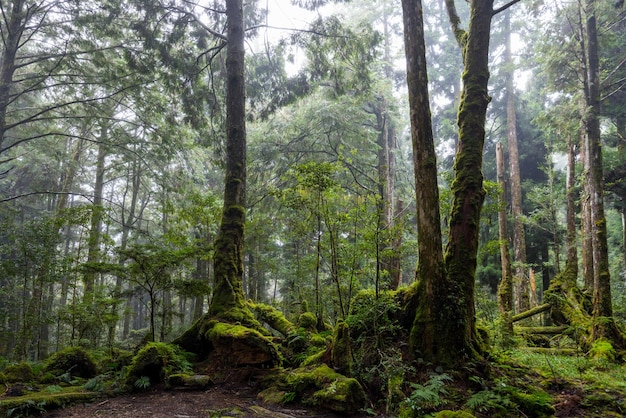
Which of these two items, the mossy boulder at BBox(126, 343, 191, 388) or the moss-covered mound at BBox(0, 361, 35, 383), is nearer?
the moss-covered mound at BBox(0, 361, 35, 383)

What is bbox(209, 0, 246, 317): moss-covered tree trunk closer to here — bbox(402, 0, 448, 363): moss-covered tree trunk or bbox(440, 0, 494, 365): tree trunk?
bbox(402, 0, 448, 363): moss-covered tree trunk

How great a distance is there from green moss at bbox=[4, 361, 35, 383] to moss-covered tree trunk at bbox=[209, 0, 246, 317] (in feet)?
9.50

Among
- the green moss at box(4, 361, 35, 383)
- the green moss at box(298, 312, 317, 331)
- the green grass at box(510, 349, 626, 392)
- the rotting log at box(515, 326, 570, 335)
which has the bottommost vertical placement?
the rotting log at box(515, 326, 570, 335)

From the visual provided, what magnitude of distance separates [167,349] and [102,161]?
46.1 feet

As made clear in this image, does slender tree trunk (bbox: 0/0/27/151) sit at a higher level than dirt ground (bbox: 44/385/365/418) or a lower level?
higher

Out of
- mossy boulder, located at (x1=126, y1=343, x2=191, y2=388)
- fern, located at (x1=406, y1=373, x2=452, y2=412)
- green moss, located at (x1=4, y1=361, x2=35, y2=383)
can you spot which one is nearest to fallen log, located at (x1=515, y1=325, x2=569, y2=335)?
fern, located at (x1=406, y1=373, x2=452, y2=412)

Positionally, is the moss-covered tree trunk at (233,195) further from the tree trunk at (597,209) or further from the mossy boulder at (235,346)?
the tree trunk at (597,209)

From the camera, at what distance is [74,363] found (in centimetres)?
620

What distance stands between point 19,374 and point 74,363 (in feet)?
2.63

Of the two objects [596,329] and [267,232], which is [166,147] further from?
[596,329]

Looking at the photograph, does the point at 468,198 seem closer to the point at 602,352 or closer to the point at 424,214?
the point at 424,214

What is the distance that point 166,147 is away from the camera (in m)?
12.0

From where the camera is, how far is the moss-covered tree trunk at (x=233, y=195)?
7211 millimetres

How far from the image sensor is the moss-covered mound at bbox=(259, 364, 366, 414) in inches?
173
